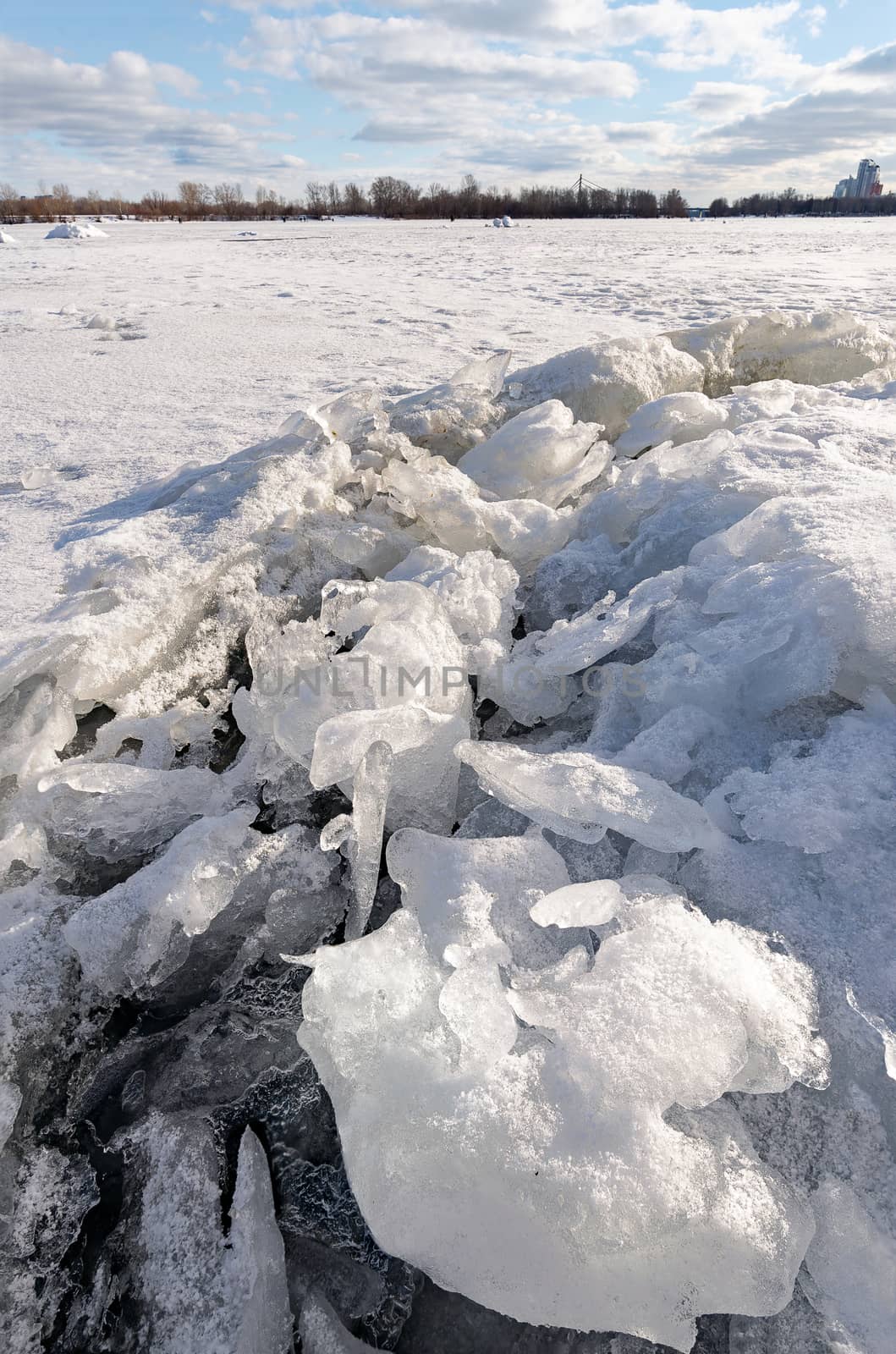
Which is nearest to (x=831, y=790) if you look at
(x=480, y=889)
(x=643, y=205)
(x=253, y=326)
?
(x=480, y=889)

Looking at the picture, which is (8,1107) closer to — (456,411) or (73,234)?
(456,411)

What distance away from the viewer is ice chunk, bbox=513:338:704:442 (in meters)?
2.98

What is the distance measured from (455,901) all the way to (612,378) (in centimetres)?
259

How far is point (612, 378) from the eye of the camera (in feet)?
9.78

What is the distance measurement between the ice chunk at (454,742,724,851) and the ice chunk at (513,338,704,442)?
2.17 m

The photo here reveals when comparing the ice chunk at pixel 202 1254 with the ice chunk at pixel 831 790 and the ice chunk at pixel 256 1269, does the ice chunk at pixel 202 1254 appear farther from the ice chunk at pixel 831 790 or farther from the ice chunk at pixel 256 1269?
the ice chunk at pixel 831 790

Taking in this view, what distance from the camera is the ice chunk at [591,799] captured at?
3.55 ft

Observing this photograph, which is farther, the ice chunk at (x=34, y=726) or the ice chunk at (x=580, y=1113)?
the ice chunk at (x=34, y=726)

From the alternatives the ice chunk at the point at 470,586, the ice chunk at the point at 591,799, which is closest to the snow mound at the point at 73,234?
the ice chunk at the point at 470,586

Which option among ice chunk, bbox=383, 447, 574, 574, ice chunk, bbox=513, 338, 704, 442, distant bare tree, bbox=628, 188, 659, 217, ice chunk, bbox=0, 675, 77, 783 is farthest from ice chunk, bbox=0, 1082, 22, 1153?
distant bare tree, bbox=628, 188, 659, 217

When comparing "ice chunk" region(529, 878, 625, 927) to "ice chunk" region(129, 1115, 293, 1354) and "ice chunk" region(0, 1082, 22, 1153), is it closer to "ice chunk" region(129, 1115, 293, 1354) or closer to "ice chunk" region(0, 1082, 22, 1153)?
"ice chunk" region(129, 1115, 293, 1354)

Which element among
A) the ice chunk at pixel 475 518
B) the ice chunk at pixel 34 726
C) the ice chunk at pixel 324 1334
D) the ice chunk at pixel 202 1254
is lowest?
the ice chunk at pixel 324 1334

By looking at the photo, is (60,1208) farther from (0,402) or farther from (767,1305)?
(0,402)

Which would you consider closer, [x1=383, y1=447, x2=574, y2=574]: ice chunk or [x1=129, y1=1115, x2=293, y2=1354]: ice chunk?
[x1=129, y1=1115, x2=293, y2=1354]: ice chunk
